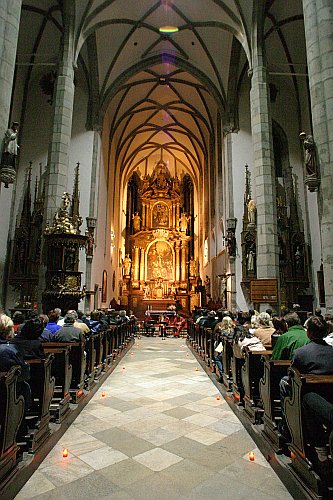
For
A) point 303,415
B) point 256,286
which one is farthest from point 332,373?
point 256,286

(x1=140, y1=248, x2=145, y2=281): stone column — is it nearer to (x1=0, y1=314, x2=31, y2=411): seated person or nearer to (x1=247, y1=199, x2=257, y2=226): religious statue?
(x1=247, y1=199, x2=257, y2=226): religious statue

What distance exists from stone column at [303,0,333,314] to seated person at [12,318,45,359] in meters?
5.21

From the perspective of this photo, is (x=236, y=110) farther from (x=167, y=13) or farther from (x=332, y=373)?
(x=332, y=373)

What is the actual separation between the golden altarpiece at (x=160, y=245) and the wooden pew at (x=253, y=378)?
22853 millimetres

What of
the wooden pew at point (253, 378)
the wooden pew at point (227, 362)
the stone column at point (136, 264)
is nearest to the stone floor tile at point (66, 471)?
the wooden pew at point (253, 378)

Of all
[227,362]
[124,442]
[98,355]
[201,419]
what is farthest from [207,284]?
[124,442]

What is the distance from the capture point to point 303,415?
263 cm

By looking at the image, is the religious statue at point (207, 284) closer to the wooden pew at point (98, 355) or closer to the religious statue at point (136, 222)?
the religious statue at point (136, 222)

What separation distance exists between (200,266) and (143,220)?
7647mm

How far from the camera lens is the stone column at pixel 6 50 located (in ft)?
21.7

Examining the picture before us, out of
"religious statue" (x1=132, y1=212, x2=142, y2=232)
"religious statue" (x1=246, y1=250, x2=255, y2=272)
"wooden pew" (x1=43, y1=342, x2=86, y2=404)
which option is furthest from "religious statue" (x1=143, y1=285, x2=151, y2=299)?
"wooden pew" (x1=43, y1=342, x2=86, y2=404)

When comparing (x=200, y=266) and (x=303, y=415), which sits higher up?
(x=200, y=266)

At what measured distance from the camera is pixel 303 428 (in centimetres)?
265

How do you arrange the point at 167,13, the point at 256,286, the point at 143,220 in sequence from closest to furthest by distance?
the point at 256,286 → the point at 167,13 → the point at 143,220
